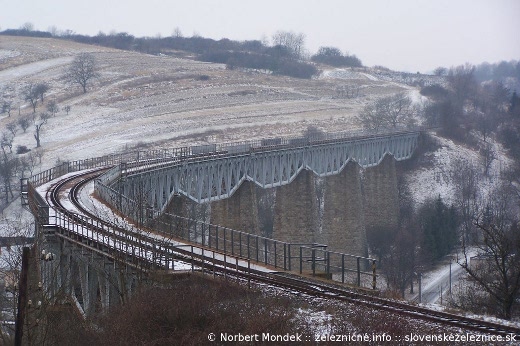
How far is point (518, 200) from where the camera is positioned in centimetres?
7400

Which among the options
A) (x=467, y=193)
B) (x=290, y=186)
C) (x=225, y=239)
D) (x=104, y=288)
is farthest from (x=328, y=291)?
(x=467, y=193)

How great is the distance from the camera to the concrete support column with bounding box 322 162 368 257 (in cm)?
6712

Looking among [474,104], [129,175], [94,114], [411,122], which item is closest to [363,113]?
[411,122]

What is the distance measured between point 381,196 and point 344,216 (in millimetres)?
9786

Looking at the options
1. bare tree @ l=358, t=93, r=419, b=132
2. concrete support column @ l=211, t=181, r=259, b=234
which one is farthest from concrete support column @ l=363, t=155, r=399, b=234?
concrete support column @ l=211, t=181, r=259, b=234

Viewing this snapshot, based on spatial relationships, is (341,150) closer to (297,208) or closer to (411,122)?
(297,208)

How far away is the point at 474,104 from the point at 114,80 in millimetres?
53294

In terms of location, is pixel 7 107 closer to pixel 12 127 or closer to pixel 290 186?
pixel 12 127

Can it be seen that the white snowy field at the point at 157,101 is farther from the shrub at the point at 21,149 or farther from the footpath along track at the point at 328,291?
the footpath along track at the point at 328,291

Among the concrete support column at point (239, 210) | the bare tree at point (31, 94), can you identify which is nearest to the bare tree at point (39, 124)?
the bare tree at point (31, 94)

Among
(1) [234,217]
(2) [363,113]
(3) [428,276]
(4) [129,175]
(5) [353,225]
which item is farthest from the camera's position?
(2) [363,113]

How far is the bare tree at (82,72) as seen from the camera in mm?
117331

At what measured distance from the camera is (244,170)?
179ft

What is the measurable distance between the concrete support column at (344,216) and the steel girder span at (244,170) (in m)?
1.80
